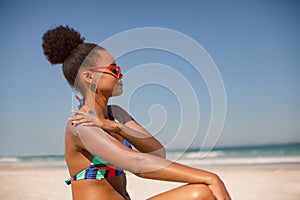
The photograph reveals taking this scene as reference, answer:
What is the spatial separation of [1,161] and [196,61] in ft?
70.9

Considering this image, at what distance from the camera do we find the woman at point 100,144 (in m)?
2.14

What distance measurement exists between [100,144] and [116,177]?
1.39ft

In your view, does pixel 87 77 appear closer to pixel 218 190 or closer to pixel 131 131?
pixel 131 131

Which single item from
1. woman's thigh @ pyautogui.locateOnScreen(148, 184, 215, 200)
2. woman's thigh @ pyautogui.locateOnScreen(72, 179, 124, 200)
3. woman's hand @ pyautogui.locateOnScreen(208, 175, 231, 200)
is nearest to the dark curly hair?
woman's thigh @ pyautogui.locateOnScreen(72, 179, 124, 200)

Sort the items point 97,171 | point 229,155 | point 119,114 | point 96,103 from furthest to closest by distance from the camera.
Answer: point 229,155
point 119,114
point 96,103
point 97,171

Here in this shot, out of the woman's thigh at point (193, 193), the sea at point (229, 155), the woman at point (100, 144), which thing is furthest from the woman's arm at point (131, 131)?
the sea at point (229, 155)

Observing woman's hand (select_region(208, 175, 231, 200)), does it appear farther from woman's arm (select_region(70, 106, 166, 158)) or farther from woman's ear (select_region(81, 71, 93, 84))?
woman's ear (select_region(81, 71, 93, 84))

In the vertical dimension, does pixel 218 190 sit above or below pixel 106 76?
below

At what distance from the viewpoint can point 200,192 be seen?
2.13 m

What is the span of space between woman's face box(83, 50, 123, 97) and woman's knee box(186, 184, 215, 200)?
854mm

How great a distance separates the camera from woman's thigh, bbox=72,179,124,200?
7.91 ft

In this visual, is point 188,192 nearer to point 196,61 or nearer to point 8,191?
point 196,61

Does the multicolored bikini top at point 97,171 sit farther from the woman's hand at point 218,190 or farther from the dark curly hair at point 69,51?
the woman's hand at point 218,190

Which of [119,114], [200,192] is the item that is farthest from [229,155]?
[200,192]
